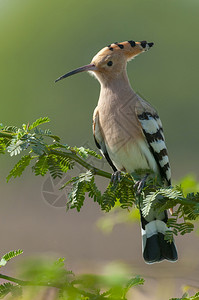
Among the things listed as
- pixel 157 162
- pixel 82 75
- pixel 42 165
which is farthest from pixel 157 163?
pixel 82 75

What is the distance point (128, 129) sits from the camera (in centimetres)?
132

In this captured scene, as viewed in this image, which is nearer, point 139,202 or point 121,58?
point 139,202

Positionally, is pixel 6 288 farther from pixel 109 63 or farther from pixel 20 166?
pixel 109 63

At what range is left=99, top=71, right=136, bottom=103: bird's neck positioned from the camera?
4.57 feet

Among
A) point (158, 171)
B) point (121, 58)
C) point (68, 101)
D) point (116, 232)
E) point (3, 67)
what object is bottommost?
point (158, 171)

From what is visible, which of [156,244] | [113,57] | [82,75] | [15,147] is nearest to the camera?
[15,147]

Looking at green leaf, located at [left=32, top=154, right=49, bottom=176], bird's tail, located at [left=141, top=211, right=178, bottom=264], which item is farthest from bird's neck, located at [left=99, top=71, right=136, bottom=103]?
green leaf, located at [left=32, top=154, right=49, bottom=176]

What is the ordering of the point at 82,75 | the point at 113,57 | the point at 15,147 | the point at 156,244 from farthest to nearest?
the point at 82,75, the point at 113,57, the point at 156,244, the point at 15,147

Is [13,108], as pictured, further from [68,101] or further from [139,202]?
[139,202]

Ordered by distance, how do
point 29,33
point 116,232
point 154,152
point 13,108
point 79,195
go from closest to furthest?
point 79,195 → point 154,152 → point 116,232 → point 13,108 → point 29,33

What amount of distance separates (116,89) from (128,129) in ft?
0.46

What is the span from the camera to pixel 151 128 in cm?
132

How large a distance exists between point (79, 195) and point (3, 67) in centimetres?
493

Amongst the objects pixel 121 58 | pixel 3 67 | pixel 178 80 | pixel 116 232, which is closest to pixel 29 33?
pixel 3 67
